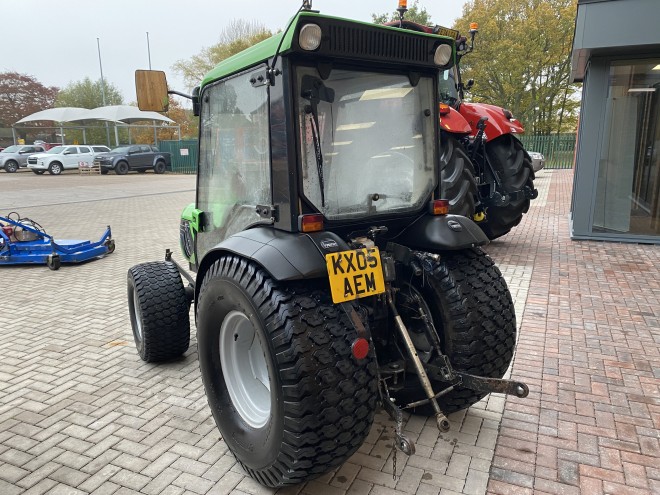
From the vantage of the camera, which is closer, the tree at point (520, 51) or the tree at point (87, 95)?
the tree at point (520, 51)

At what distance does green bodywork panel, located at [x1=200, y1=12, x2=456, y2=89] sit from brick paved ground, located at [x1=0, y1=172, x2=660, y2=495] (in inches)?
82.2

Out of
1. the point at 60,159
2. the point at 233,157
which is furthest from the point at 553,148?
the point at 60,159

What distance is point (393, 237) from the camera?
286cm

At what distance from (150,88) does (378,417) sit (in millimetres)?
2410

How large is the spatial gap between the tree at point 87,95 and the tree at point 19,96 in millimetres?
1550

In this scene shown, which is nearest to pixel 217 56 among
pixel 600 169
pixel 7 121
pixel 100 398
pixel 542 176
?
pixel 7 121

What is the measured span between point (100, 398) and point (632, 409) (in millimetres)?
3503

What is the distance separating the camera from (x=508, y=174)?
6.89 metres

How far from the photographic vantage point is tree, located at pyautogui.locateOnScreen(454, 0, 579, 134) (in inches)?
1069

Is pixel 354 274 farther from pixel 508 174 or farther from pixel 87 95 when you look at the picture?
pixel 87 95

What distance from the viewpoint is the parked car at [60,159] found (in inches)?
980

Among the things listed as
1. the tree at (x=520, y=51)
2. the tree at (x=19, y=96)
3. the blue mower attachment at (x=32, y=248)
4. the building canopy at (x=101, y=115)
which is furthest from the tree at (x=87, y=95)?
the blue mower attachment at (x=32, y=248)

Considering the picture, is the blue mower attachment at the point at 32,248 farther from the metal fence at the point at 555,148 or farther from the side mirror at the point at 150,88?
the metal fence at the point at 555,148

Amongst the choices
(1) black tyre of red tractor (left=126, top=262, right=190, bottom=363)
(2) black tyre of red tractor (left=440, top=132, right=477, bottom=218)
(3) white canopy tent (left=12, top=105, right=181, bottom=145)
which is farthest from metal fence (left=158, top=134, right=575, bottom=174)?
(1) black tyre of red tractor (left=126, top=262, right=190, bottom=363)
